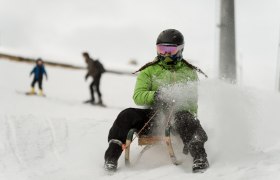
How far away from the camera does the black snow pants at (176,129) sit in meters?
5.49

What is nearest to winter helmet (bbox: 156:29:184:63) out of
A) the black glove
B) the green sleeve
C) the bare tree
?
the green sleeve

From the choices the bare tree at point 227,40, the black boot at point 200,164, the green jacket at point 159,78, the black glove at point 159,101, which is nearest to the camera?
the black boot at point 200,164

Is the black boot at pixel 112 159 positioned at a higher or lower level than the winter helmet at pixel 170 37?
lower

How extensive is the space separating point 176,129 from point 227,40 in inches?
330

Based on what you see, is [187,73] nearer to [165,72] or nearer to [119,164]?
[165,72]

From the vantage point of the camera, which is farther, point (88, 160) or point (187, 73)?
point (88, 160)

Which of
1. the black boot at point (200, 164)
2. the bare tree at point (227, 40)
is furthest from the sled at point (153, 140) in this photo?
the bare tree at point (227, 40)

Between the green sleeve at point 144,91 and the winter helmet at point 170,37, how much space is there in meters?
0.40

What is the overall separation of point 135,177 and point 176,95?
999 mm

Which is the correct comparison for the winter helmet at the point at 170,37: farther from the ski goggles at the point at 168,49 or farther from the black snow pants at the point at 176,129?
the black snow pants at the point at 176,129

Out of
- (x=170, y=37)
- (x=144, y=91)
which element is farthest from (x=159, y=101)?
(x=170, y=37)

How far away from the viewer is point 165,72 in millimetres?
6109

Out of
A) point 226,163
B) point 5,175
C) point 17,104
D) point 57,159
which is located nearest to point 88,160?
point 57,159

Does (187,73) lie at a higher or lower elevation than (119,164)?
higher
